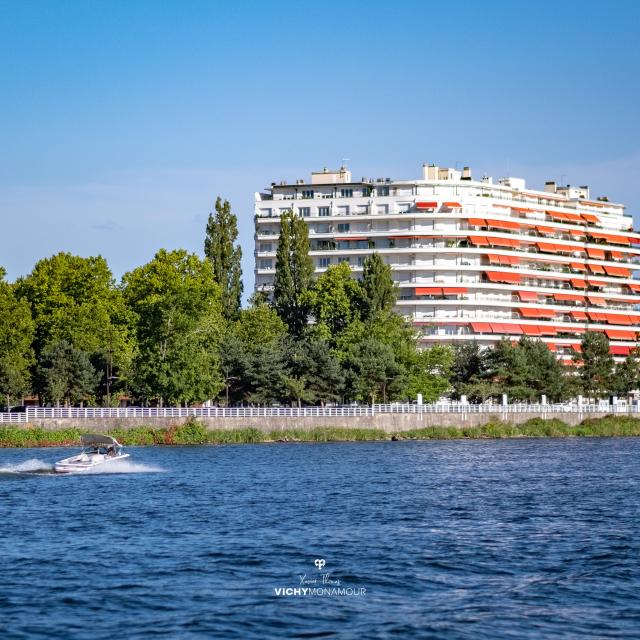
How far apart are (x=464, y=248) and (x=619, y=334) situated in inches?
1206

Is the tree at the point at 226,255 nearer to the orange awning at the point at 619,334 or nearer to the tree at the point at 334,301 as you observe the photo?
the tree at the point at 334,301

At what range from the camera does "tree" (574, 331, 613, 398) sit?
143250 millimetres

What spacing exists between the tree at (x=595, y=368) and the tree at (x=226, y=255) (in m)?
40.5

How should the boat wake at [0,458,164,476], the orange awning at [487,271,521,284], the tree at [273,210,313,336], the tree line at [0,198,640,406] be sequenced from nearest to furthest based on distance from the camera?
the boat wake at [0,458,164,476] → the tree line at [0,198,640,406] → the tree at [273,210,313,336] → the orange awning at [487,271,521,284]

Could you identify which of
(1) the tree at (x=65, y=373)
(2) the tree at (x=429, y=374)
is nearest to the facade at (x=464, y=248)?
(2) the tree at (x=429, y=374)

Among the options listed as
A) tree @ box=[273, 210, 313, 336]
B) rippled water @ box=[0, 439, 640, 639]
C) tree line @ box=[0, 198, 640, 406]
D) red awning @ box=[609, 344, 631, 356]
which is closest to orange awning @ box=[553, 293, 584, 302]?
red awning @ box=[609, 344, 631, 356]

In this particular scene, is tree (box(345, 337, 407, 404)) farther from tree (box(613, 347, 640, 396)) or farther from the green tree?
tree (box(613, 347, 640, 396))

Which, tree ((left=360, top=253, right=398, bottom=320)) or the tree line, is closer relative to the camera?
the tree line

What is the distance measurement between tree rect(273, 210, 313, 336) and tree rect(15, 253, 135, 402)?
2330 centimetres

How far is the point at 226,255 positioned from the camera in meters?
144

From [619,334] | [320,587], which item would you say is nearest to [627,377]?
[619,334]

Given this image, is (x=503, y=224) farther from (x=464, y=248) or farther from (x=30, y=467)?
(x=30, y=467)

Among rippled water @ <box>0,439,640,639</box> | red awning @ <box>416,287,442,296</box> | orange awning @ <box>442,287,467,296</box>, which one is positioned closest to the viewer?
rippled water @ <box>0,439,640,639</box>

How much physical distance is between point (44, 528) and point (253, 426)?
59.1m
